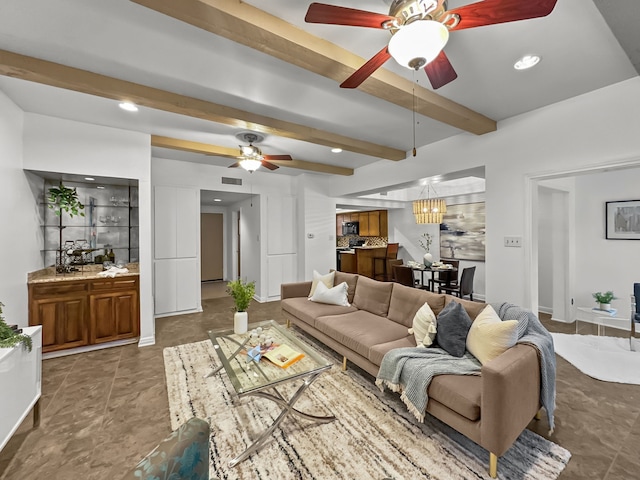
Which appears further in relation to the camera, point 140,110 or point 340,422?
point 140,110

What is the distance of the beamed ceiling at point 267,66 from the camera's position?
1.62 m

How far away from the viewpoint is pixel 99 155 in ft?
11.1

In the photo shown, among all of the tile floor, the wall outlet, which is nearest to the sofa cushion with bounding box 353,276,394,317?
the wall outlet

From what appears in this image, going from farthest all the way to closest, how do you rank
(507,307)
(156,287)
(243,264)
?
(243,264)
(156,287)
(507,307)

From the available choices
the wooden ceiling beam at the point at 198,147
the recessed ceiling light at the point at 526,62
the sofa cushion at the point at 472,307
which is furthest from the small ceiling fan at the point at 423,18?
the wooden ceiling beam at the point at 198,147

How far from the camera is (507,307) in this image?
7.70ft

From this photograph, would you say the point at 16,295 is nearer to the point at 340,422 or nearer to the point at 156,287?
the point at 156,287

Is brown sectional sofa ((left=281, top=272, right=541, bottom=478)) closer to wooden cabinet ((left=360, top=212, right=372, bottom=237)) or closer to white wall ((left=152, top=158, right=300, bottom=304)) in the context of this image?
white wall ((left=152, top=158, right=300, bottom=304))

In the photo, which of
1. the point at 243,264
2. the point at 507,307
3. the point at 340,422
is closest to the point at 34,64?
the point at 340,422

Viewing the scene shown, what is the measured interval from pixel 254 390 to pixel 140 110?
9.96 feet

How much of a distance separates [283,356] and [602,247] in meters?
5.02

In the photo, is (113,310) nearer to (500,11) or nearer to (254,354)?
(254,354)

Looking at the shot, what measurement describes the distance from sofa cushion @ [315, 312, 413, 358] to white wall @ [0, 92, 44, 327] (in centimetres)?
307

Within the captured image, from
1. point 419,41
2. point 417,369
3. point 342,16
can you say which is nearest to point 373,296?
point 417,369
